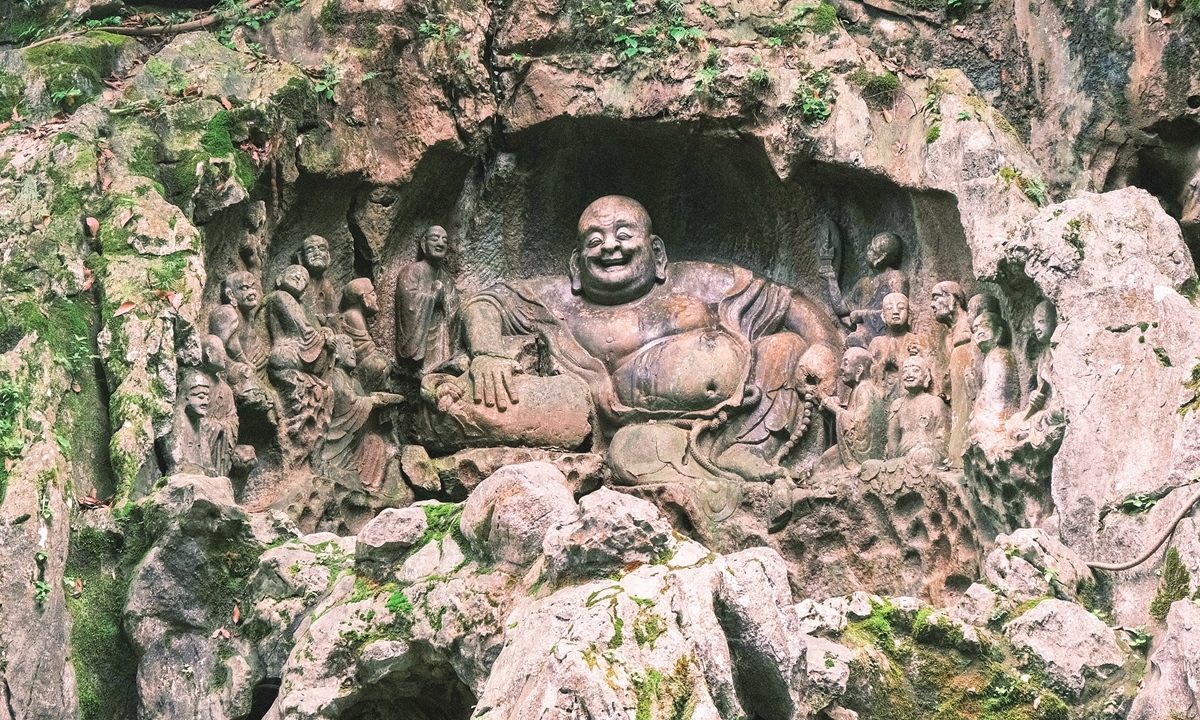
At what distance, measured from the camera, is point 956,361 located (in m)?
12.7

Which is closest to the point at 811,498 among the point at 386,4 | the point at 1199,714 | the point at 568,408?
the point at 568,408

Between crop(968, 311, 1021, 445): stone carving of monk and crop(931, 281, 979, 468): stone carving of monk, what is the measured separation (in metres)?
0.14

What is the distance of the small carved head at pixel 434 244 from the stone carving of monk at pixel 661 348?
1.36ft

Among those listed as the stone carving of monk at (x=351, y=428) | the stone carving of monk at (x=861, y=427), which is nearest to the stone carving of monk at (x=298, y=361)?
the stone carving of monk at (x=351, y=428)

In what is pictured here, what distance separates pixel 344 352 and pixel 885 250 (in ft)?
12.3

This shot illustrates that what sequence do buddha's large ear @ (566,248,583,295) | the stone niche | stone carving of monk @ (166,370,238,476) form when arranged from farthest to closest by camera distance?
buddha's large ear @ (566,248,583,295) → the stone niche → stone carving of monk @ (166,370,238,476)

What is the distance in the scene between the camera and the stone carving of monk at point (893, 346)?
1300cm

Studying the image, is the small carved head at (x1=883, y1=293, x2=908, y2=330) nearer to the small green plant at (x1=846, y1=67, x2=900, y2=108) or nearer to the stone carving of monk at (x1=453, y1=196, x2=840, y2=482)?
the stone carving of monk at (x1=453, y1=196, x2=840, y2=482)

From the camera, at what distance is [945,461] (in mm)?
12367

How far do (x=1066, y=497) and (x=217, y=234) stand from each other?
5.53m

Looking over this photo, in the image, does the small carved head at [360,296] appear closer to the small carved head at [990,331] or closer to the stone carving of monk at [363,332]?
the stone carving of monk at [363,332]

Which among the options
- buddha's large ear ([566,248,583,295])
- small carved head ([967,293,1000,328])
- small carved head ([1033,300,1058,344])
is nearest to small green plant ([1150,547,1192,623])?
small carved head ([1033,300,1058,344])

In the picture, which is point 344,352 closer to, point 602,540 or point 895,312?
point 895,312

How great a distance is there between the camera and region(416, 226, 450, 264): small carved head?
1391 centimetres
